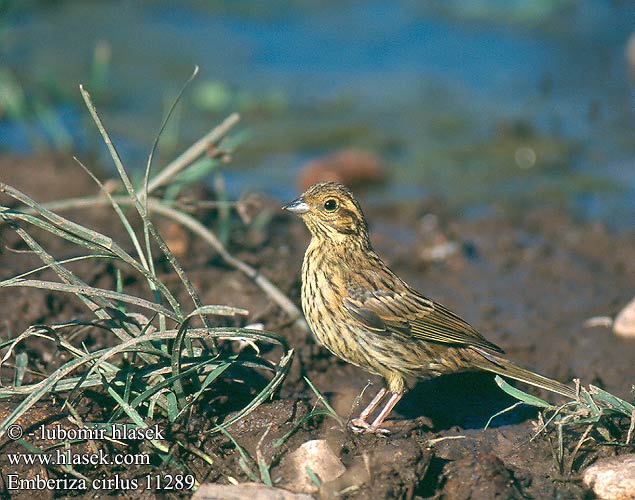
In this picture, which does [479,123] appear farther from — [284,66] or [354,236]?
[354,236]

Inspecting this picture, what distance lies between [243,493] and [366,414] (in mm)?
1274

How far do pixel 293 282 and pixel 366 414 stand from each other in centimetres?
131

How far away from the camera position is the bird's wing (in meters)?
5.07

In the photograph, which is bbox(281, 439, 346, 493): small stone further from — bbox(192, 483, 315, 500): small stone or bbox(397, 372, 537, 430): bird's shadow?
bbox(397, 372, 537, 430): bird's shadow

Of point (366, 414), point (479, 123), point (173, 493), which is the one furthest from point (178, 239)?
point (479, 123)

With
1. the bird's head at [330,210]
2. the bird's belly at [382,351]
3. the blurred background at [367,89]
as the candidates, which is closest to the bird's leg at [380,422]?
the bird's belly at [382,351]

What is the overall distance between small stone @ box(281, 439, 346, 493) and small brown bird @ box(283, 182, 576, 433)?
669 millimetres

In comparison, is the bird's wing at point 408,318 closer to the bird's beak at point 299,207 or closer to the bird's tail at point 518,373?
the bird's tail at point 518,373

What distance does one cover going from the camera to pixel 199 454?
4289 mm

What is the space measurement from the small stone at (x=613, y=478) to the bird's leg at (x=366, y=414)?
1141 millimetres

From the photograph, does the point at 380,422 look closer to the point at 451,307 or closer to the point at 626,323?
the point at 451,307

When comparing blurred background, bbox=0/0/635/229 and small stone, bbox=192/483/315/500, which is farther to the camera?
blurred background, bbox=0/0/635/229

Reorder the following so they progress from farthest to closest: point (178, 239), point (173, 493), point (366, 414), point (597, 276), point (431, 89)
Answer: point (431, 89) → point (597, 276) → point (178, 239) → point (366, 414) → point (173, 493)

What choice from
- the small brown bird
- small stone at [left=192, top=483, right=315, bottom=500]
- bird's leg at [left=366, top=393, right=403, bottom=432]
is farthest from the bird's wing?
small stone at [left=192, top=483, right=315, bottom=500]
